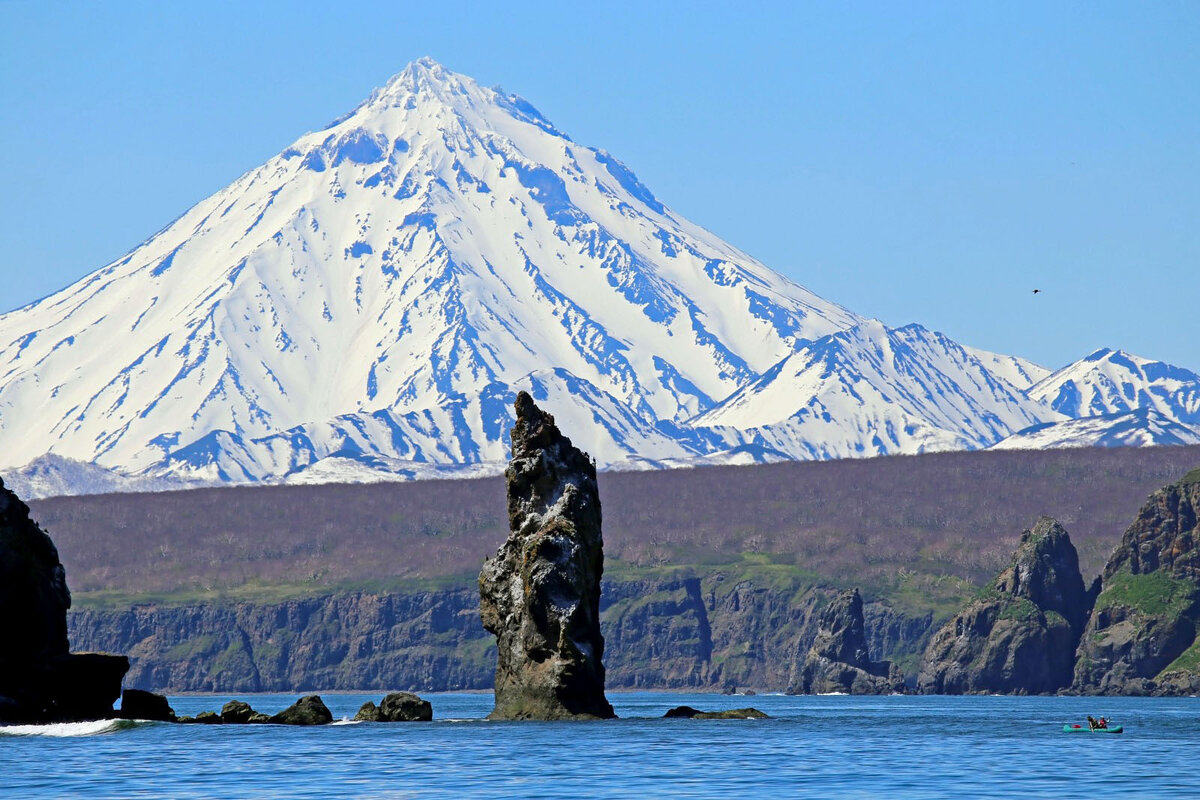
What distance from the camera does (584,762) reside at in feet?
346

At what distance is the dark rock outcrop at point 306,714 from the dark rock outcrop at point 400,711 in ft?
18.8

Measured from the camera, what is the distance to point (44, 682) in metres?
124

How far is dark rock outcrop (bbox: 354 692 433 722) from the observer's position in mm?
157125

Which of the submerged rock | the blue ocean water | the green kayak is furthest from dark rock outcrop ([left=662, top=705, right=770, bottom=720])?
the submerged rock

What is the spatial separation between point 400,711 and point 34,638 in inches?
1622

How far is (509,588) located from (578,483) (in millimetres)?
8416

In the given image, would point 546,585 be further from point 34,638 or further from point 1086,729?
point 1086,729

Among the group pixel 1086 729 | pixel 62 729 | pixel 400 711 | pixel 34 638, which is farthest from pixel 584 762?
pixel 1086 729

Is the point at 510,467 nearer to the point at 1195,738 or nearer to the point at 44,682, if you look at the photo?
the point at 44,682

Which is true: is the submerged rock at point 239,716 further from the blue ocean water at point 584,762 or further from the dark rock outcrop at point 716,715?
the dark rock outcrop at point 716,715

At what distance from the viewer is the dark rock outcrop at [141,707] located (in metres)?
141

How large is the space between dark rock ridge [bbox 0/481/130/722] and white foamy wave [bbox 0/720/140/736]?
2.22 ft

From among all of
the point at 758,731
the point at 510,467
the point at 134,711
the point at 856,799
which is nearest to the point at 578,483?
the point at 510,467

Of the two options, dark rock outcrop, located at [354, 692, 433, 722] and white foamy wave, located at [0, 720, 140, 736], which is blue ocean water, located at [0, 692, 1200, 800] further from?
dark rock outcrop, located at [354, 692, 433, 722]
